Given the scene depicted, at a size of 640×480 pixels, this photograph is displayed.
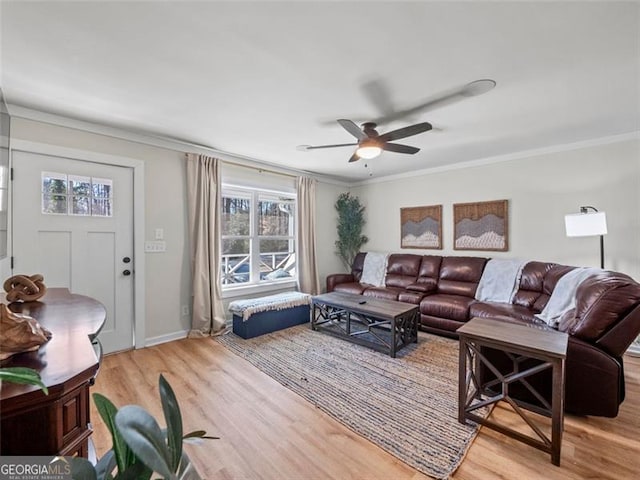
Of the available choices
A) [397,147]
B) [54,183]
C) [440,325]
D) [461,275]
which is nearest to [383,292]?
[440,325]

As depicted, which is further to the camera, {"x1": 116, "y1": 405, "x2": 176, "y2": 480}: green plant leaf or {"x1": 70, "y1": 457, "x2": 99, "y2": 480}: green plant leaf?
{"x1": 70, "y1": 457, "x2": 99, "y2": 480}: green plant leaf

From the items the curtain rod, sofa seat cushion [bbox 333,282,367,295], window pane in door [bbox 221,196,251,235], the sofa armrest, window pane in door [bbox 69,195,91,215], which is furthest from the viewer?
the sofa armrest

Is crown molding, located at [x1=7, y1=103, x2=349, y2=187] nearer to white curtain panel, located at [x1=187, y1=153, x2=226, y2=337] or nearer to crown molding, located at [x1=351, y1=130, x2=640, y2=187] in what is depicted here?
white curtain panel, located at [x1=187, y1=153, x2=226, y2=337]

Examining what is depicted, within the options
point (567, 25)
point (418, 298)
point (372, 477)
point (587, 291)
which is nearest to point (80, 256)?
point (372, 477)

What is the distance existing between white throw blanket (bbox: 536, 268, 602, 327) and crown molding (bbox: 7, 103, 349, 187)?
3.84 m

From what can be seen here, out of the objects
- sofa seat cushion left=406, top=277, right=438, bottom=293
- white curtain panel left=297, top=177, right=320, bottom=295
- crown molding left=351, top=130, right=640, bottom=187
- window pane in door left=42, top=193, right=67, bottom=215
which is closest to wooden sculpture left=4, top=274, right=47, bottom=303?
window pane in door left=42, top=193, right=67, bottom=215

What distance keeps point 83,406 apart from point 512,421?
2.43 meters

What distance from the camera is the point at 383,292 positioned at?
13.8 feet

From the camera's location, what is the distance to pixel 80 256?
2885 mm

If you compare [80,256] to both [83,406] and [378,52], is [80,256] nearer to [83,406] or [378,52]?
[83,406]

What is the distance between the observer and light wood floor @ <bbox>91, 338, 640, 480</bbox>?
60.6 inches

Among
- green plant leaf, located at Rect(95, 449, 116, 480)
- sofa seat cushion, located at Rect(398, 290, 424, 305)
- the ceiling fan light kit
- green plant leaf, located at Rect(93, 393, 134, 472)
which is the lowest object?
sofa seat cushion, located at Rect(398, 290, 424, 305)

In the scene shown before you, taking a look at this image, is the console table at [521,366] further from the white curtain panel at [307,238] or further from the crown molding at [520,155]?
the white curtain panel at [307,238]

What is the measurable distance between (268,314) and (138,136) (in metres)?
2.59
